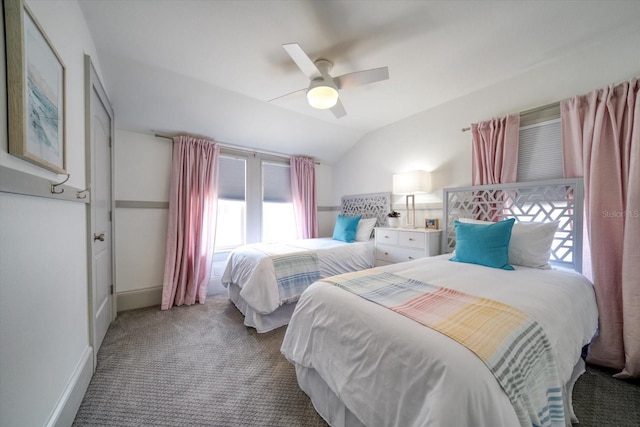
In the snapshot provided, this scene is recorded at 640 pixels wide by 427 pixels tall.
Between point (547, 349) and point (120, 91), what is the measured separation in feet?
12.5

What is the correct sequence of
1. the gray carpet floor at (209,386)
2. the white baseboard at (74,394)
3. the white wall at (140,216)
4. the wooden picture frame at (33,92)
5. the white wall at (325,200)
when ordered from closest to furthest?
the wooden picture frame at (33,92) < the white baseboard at (74,394) < the gray carpet floor at (209,386) < the white wall at (140,216) < the white wall at (325,200)

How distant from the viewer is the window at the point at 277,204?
3.92 m

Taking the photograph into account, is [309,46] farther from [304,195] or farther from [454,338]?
[304,195]

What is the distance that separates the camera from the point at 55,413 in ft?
3.58

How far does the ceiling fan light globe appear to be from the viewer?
187 cm

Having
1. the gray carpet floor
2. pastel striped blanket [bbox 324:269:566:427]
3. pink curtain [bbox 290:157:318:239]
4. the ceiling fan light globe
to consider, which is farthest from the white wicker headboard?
pink curtain [bbox 290:157:318:239]

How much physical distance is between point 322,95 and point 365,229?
215 cm

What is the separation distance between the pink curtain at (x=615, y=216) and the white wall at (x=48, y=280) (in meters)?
3.36

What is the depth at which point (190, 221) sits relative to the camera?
2961mm

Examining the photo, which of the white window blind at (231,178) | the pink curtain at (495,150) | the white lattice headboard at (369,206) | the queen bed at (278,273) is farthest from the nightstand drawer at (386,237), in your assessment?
the white window blind at (231,178)

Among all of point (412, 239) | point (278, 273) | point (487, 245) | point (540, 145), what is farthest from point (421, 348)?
point (540, 145)

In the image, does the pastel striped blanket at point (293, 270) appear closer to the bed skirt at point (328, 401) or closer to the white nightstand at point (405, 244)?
the bed skirt at point (328, 401)

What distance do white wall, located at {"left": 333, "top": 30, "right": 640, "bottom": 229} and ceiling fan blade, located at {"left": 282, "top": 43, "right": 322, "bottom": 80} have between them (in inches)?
62.9

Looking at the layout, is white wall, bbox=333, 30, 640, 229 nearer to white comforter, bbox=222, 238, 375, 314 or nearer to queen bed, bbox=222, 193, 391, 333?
white comforter, bbox=222, 238, 375, 314
